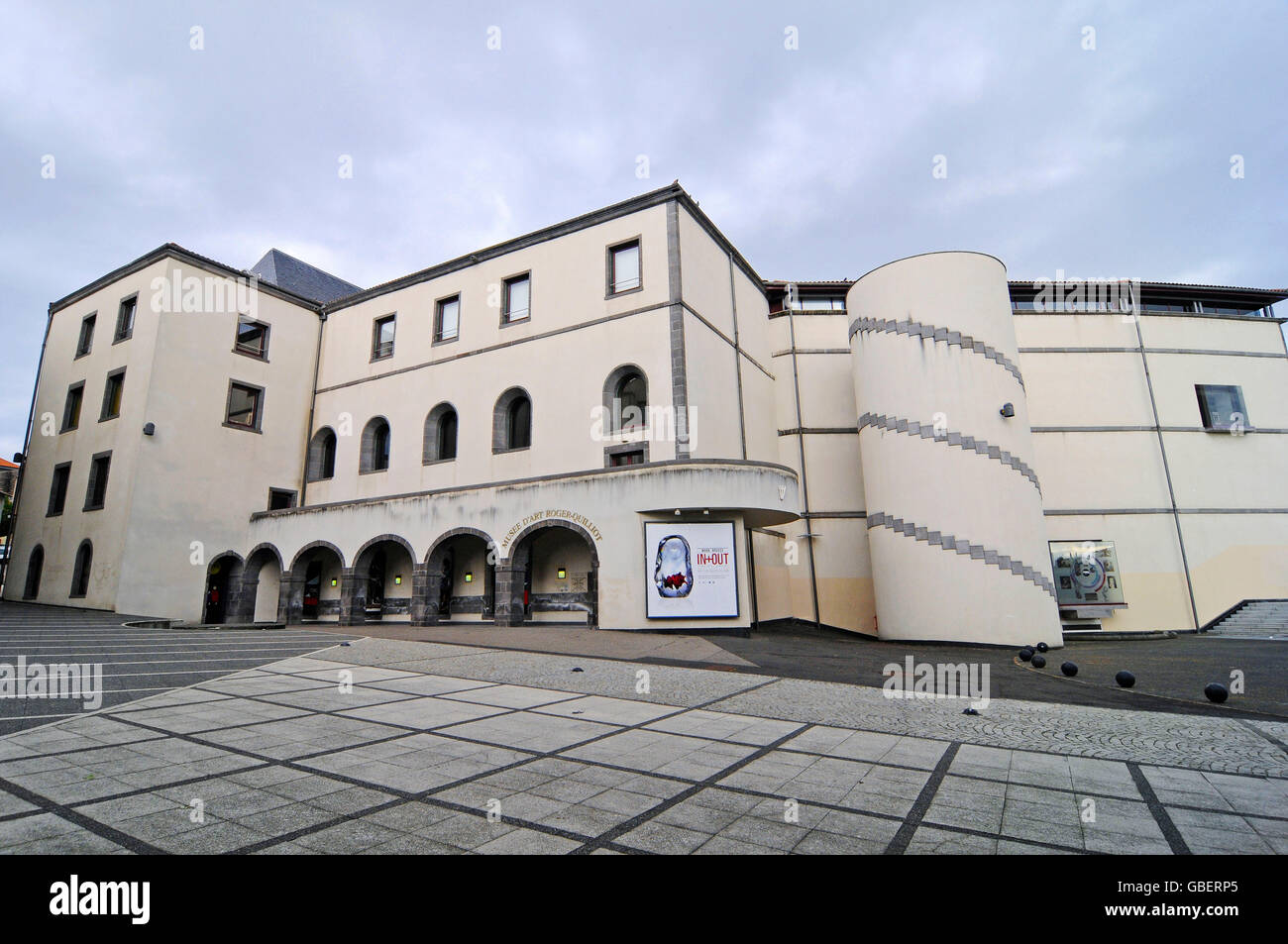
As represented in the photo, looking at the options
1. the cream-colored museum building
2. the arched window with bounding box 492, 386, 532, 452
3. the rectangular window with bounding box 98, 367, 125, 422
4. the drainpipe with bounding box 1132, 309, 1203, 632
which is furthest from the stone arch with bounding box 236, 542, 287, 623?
the drainpipe with bounding box 1132, 309, 1203, 632

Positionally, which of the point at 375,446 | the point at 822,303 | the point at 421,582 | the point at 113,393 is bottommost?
the point at 421,582

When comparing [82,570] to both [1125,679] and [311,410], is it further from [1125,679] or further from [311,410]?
[1125,679]

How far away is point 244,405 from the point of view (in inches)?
1067

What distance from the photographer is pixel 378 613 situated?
23.4m

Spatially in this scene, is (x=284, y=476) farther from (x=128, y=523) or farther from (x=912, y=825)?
(x=912, y=825)

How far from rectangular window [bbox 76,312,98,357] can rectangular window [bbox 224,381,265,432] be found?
752 cm

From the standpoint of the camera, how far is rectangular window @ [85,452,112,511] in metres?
24.4

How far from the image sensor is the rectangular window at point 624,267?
2167 cm

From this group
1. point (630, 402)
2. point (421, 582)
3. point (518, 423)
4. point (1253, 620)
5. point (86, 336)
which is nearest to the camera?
point (421, 582)

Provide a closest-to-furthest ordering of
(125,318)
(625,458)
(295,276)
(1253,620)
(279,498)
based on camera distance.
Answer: (625,458), (1253,620), (125,318), (279,498), (295,276)

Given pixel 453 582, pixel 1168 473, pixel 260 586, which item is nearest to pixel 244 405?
pixel 260 586

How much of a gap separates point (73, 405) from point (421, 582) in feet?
67.1

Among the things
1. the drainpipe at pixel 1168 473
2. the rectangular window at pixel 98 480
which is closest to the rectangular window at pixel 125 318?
the rectangular window at pixel 98 480
